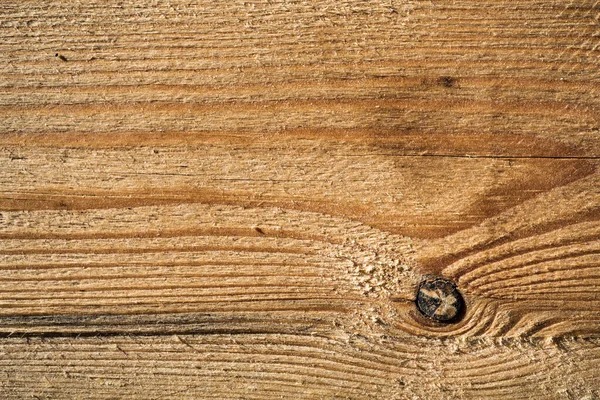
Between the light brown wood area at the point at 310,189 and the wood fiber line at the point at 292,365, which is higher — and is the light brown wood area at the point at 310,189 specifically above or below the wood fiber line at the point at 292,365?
above

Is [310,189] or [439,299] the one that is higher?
[310,189]

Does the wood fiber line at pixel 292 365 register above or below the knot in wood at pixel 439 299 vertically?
below

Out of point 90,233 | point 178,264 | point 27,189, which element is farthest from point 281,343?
point 27,189

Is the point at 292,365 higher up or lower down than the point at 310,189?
lower down

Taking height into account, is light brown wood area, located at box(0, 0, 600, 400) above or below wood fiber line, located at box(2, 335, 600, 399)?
above

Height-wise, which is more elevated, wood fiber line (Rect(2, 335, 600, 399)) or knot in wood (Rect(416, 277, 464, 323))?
knot in wood (Rect(416, 277, 464, 323))
